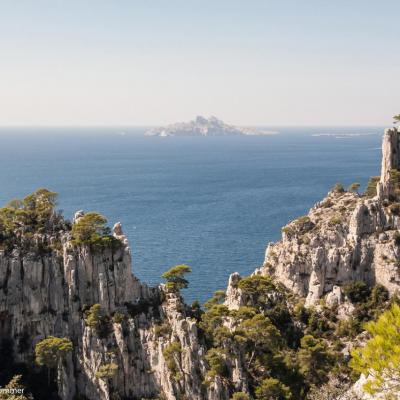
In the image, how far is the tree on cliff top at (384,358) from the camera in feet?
113

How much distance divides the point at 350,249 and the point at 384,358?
50.4 meters

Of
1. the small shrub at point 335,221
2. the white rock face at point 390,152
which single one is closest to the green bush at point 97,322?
the small shrub at point 335,221

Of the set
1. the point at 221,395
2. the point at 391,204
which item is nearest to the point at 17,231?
the point at 221,395

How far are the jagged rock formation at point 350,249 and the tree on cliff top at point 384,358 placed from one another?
152ft

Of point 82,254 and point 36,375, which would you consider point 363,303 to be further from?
→ point 36,375

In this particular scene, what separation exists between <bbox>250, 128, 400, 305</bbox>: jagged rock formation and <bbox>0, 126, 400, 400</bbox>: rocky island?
0.19m

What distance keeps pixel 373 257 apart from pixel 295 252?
44.0ft

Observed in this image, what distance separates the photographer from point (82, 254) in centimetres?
7444

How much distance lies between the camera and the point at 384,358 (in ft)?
117

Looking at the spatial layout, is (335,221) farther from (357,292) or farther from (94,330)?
(94,330)

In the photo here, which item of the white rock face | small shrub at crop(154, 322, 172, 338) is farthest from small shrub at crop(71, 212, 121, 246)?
the white rock face

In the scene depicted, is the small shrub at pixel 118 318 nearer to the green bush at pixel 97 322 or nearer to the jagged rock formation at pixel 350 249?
the green bush at pixel 97 322

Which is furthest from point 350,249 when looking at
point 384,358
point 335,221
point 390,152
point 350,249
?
point 384,358

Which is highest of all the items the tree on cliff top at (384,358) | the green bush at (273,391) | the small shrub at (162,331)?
the tree on cliff top at (384,358)
